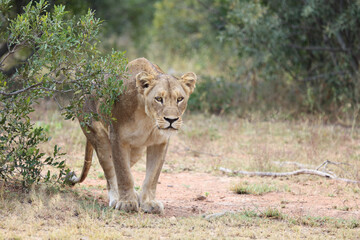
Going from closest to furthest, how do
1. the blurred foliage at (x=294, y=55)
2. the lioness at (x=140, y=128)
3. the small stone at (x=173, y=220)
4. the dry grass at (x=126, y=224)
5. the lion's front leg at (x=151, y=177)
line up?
the dry grass at (x=126, y=224) < the small stone at (x=173, y=220) < the lioness at (x=140, y=128) < the lion's front leg at (x=151, y=177) < the blurred foliage at (x=294, y=55)

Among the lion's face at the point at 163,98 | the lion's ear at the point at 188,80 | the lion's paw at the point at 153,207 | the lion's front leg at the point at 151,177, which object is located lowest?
the lion's paw at the point at 153,207

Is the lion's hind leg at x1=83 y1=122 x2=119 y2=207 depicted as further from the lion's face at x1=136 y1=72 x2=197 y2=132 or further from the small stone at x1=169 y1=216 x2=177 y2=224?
the small stone at x1=169 y1=216 x2=177 y2=224

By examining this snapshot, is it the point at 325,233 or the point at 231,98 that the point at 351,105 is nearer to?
the point at 231,98

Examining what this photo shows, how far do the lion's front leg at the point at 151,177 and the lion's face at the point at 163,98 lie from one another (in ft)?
1.75

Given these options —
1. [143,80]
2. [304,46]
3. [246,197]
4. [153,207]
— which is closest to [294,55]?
[304,46]

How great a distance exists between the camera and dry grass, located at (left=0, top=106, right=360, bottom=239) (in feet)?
16.4

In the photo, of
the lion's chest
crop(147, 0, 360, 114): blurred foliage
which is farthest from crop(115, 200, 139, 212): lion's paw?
crop(147, 0, 360, 114): blurred foliage

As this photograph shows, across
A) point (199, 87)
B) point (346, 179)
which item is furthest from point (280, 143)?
point (199, 87)

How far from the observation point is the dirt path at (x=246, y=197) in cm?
623

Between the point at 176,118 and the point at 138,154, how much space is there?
1095 mm

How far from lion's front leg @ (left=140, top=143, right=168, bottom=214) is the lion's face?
0.53m

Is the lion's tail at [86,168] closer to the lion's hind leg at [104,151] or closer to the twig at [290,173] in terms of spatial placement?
the lion's hind leg at [104,151]

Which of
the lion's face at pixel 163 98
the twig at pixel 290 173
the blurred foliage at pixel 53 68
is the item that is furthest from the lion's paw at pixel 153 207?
the twig at pixel 290 173

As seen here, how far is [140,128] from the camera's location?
595 centimetres
